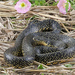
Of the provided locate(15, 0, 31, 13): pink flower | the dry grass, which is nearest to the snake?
the dry grass

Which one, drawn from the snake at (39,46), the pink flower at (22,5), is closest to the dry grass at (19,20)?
the snake at (39,46)

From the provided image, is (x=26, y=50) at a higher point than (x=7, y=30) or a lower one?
lower

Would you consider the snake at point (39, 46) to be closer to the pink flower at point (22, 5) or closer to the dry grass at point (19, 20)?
the dry grass at point (19, 20)

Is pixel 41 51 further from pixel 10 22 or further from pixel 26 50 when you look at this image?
pixel 10 22

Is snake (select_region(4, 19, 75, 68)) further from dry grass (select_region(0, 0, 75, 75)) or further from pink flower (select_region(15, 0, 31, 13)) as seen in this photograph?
pink flower (select_region(15, 0, 31, 13))

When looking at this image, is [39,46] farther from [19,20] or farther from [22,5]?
[19,20]

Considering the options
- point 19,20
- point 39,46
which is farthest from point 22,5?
point 39,46

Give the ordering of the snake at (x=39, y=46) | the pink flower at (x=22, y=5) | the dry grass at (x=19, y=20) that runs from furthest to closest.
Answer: the pink flower at (x=22, y=5)
the dry grass at (x=19, y=20)
the snake at (x=39, y=46)

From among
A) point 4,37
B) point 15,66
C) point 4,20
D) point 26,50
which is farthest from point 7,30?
point 15,66
